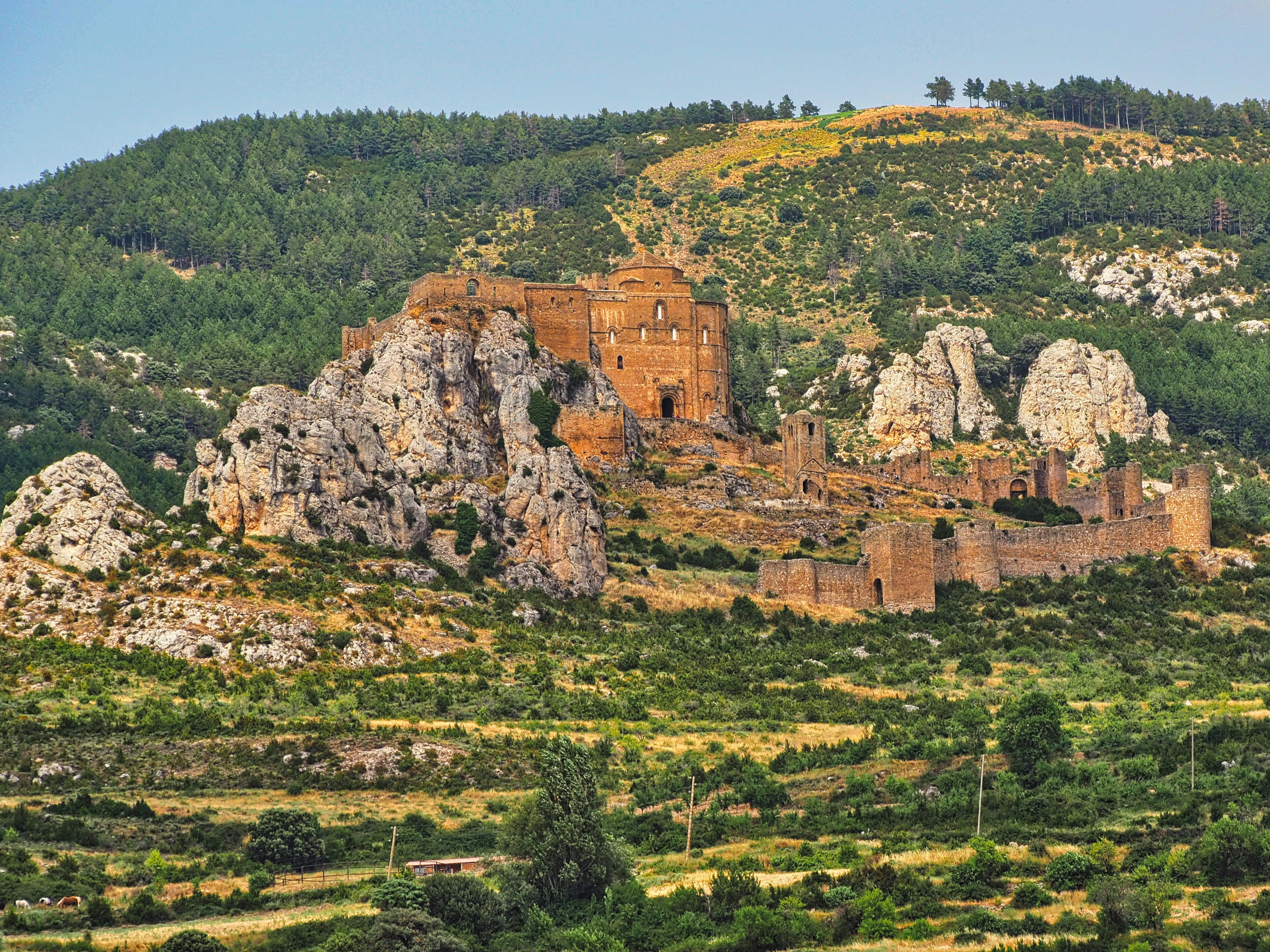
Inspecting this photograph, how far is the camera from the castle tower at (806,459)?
3142 inches

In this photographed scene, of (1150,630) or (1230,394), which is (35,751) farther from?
(1230,394)

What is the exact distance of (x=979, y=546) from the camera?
229ft

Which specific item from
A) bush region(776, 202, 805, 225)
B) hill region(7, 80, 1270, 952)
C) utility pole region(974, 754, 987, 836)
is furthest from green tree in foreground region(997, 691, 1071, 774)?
bush region(776, 202, 805, 225)

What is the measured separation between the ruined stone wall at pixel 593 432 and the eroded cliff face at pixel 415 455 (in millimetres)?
1383

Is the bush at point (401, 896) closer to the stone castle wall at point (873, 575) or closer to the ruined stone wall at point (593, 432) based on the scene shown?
the stone castle wall at point (873, 575)

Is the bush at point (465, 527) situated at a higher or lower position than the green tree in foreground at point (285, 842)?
higher

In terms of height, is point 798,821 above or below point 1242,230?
below

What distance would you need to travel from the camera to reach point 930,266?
5221 inches

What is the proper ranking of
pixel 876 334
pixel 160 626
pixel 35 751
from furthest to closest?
pixel 876 334 → pixel 160 626 → pixel 35 751

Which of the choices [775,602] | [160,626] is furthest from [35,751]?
[775,602]

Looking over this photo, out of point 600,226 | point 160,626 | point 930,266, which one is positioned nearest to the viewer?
point 160,626

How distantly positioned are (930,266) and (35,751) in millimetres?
96385

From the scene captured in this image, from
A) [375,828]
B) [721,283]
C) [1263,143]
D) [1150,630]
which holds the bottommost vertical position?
[375,828]

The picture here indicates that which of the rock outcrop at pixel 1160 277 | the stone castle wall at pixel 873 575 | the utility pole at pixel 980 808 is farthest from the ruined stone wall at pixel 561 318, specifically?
the rock outcrop at pixel 1160 277
